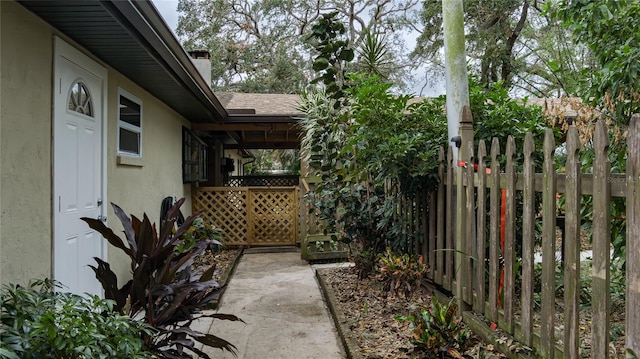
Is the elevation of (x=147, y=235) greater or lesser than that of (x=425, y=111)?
lesser

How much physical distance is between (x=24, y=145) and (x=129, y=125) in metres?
2.16

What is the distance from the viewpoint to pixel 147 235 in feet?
9.72

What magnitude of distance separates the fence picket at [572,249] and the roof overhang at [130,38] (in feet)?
8.69

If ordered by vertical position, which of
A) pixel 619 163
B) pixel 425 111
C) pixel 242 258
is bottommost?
pixel 242 258

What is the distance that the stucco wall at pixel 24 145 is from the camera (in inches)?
103

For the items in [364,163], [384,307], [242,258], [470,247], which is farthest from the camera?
[242,258]

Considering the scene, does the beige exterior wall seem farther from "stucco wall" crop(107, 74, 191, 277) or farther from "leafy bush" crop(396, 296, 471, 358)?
"leafy bush" crop(396, 296, 471, 358)

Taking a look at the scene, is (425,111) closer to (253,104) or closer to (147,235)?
Answer: (147,235)

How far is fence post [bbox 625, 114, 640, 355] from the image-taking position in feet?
5.93

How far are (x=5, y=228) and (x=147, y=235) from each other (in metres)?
0.81

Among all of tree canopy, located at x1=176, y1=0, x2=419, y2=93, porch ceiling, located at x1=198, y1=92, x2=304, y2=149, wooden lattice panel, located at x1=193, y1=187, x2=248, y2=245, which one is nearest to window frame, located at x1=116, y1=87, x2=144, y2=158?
porch ceiling, located at x1=198, y1=92, x2=304, y2=149

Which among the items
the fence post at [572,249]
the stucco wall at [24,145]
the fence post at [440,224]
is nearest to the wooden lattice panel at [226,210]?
the fence post at [440,224]

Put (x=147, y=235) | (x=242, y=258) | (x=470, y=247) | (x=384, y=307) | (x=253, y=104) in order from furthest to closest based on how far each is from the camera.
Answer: (x=253, y=104) < (x=242, y=258) < (x=384, y=307) < (x=470, y=247) < (x=147, y=235)

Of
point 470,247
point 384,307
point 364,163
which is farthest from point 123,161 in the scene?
point 470,247
